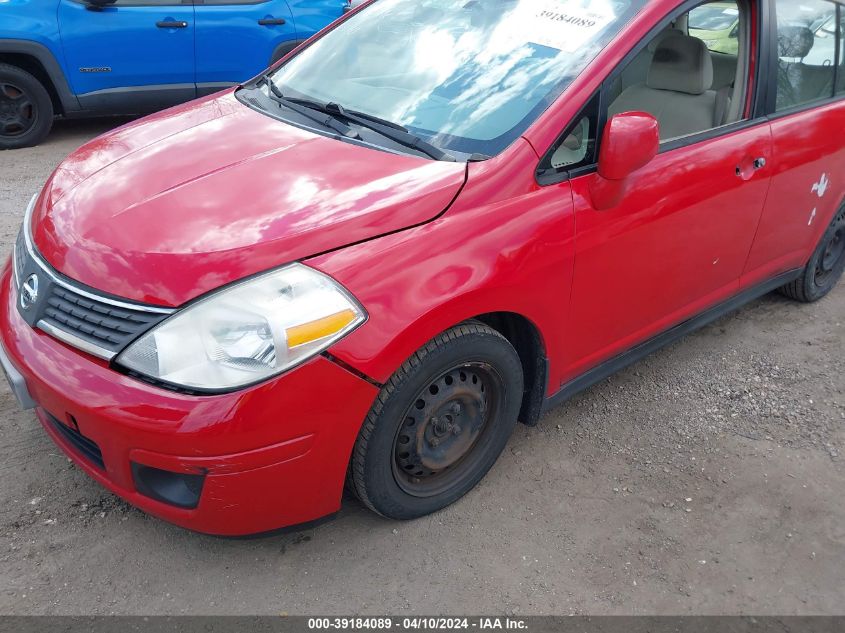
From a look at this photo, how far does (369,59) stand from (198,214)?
1.21 metres

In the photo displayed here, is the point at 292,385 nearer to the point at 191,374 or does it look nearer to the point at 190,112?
the point at 191,374

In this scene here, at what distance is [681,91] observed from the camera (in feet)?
10.1

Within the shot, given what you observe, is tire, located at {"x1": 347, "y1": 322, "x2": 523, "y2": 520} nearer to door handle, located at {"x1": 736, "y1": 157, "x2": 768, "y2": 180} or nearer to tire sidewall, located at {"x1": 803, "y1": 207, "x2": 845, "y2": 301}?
door handle, located at {"x1": 736, "y1": 157, "x2": 768, "y2": 180}

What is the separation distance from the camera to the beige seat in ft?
9.62

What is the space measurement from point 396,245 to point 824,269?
9.67 ft

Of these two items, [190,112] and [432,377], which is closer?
[432,377]

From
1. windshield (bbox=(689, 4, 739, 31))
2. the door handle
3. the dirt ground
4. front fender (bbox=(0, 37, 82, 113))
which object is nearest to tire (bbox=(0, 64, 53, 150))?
front fender (bbox=(0, 37, 82, 113))

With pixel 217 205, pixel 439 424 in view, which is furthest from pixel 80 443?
pixel 439 424

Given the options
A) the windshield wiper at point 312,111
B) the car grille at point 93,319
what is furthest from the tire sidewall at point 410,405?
→ the windshield wiper at point 312,111

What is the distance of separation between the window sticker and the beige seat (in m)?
0.34

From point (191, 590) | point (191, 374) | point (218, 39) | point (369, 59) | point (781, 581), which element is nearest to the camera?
point (191, 374)

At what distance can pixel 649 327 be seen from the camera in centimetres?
303

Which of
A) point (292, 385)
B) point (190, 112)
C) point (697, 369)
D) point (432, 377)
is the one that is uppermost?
point (190, 112)

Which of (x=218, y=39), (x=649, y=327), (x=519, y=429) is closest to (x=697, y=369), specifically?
(x=649, y=327)
